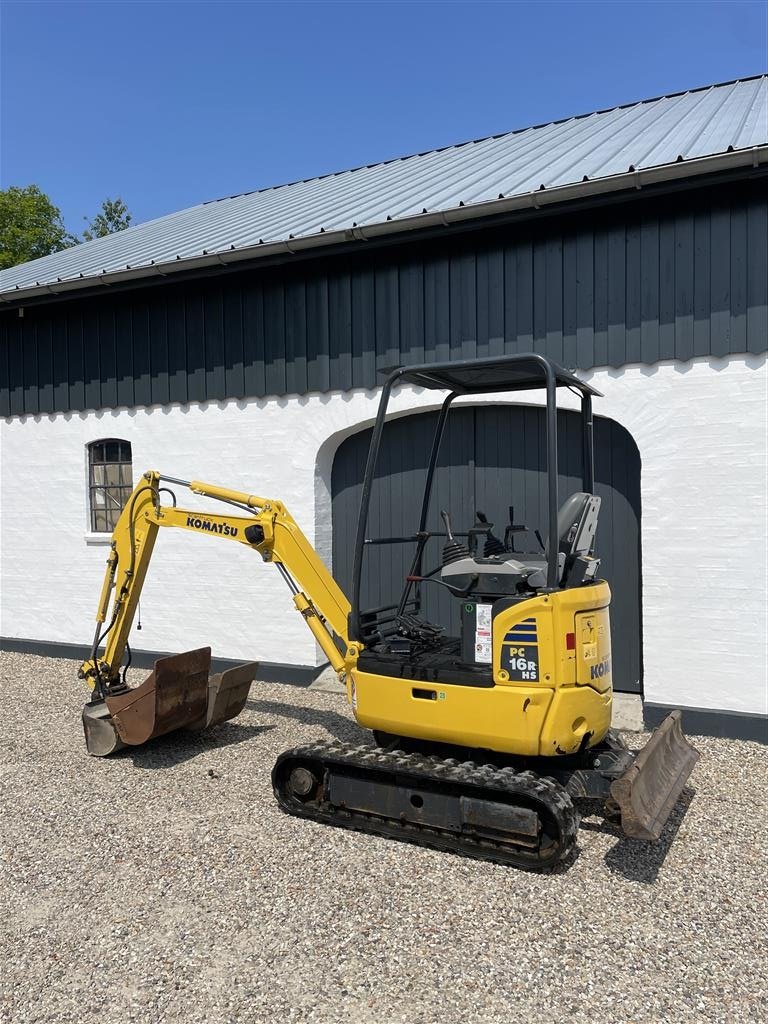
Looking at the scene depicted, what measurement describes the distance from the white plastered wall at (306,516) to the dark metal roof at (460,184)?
1571mm

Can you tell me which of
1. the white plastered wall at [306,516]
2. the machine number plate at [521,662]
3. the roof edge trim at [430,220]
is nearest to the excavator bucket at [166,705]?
the white plastered wall at [306,516]

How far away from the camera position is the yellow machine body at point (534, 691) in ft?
13.4

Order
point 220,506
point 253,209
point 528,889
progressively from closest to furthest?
point 528,889 → point 220,506 → point 253,209

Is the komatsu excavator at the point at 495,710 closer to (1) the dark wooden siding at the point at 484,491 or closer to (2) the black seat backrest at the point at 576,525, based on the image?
(2) the black seat backrest at the point at 576,525

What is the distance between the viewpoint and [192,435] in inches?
347

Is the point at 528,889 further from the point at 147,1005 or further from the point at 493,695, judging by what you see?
the point at 147,1005

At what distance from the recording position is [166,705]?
19.2ft

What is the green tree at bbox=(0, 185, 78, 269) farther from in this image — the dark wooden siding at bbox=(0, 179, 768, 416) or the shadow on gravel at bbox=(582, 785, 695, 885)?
the shadow on gravel at bbox=(582, 785, 695, 885)

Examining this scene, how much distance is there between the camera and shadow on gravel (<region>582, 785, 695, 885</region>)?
13.5ft

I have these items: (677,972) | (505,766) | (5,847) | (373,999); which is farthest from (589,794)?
(5,847)

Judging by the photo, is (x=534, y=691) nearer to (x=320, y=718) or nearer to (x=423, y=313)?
(x=320, y=718)

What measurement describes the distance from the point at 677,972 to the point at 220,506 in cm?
644

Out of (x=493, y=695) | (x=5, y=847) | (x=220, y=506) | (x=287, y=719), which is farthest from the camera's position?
(x=220, y=506)

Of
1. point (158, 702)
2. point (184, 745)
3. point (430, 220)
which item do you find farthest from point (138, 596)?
point (430, 220)
